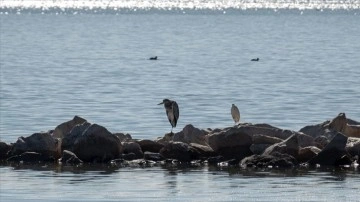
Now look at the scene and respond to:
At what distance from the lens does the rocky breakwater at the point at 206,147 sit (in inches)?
955

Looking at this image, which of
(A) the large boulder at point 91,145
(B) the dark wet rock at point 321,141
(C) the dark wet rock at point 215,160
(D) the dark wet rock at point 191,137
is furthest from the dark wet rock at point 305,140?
(A) the large boulder at point 91,145

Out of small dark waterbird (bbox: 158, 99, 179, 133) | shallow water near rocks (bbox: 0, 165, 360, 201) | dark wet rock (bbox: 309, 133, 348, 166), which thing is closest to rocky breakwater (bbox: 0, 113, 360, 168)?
dark wet rock (bbox: 309, 133, 348, 166)

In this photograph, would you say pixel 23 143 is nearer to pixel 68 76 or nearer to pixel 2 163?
pixel 2 163

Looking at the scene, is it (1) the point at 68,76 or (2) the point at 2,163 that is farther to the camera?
(1) the point at 68,76

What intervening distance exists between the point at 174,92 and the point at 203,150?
1900 centimetres

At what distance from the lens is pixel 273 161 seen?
79.0ft

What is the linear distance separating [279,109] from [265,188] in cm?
1529

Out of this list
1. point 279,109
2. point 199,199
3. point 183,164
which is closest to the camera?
point 199,199

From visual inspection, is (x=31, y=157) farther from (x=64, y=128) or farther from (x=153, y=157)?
(x=153, y=157)

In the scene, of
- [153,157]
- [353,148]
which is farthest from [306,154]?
[153,157]

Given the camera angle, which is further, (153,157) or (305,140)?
(153,157)

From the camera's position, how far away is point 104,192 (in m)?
20.8

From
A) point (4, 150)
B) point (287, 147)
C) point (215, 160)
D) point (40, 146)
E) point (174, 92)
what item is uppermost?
point (287, 147)

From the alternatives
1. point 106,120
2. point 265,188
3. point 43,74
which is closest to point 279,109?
point 106,120
